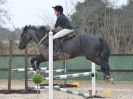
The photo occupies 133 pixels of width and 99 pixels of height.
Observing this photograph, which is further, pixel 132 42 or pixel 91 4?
pixel 91 4

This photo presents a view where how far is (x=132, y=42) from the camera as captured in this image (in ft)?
90.0

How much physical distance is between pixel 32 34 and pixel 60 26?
110 centimetres

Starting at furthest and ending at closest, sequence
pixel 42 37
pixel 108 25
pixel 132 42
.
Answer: pixel 108 25
pixel 132 42
pixel 42 37

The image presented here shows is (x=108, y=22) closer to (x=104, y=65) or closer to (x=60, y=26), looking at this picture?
(x=60, y=26)

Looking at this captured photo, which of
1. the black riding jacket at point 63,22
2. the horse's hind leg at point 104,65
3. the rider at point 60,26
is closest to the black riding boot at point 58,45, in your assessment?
the rider at point 60,26

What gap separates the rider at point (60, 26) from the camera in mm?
11594

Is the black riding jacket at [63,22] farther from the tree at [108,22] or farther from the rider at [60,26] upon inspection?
the tree at [108,22]

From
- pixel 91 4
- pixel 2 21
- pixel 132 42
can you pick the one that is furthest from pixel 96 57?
pixel 91 4

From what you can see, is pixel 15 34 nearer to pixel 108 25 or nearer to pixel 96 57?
pixel 108 25

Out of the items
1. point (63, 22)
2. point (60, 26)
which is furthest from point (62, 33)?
point (63, 22)

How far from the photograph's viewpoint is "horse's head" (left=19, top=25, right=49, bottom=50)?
40.9 feet

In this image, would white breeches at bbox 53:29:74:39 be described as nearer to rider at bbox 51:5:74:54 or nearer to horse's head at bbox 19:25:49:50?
rider at bbox 51:5:74:54

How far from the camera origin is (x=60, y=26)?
11.8 m

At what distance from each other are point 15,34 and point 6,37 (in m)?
0.68
